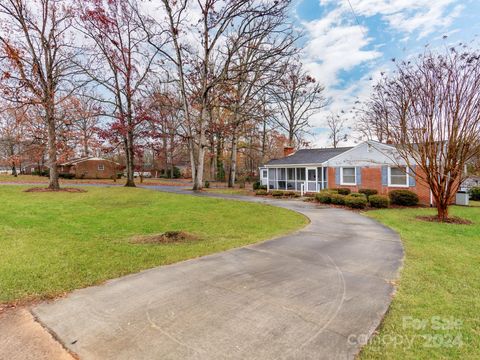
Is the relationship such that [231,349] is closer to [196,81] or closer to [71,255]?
[71,255]

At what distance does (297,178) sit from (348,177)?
15.2 ft

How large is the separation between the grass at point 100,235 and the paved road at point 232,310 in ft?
1.90

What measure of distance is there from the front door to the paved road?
1566 centimetres

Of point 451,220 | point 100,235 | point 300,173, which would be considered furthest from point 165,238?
point 300,173

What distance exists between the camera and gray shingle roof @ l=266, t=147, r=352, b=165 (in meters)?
20.5

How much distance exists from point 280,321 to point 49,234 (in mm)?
6652

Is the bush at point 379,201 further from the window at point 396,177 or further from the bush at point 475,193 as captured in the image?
the bush at point 475,193

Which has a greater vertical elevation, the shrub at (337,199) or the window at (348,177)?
the window at (348,177)

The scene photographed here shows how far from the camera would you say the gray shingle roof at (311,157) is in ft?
67.2

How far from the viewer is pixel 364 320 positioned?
2959 mm

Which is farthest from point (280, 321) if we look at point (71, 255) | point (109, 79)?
point (109, 79)

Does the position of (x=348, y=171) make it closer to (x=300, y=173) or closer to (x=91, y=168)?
(x=300, y=173)

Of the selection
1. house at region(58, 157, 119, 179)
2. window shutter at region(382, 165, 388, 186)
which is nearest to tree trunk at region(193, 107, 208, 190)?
window shutter at region(382, 165, 388, 186)

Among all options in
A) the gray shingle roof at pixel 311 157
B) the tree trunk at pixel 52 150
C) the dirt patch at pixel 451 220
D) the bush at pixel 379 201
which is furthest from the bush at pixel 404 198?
the tree trunk at pixel 52 150
